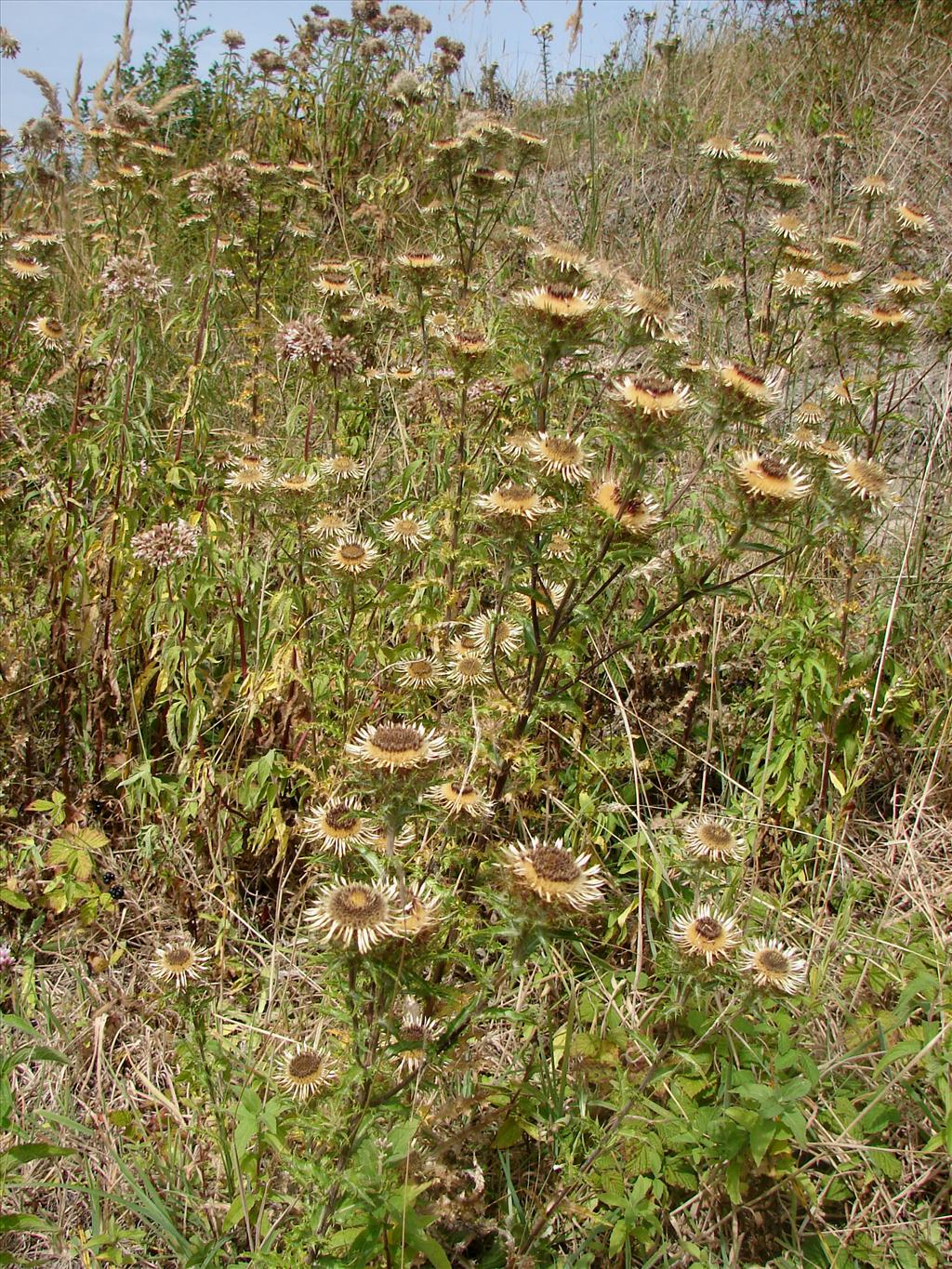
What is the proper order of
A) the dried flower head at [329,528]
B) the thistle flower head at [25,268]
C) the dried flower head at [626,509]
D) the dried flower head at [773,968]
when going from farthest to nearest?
1. the thistle flower head at [25,268]
2. the dried flower head at [329,528]
3. the dried flower head at [626,509]
4. the dried flower head at [773,968]

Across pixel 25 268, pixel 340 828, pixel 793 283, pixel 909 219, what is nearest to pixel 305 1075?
pixel 340 828

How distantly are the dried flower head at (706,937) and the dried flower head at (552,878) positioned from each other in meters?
0.32

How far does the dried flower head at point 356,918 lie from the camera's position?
133cm

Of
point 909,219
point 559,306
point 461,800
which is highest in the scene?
point 909,219

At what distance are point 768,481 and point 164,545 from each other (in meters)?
1.66

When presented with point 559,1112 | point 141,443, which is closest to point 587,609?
point 559,1112

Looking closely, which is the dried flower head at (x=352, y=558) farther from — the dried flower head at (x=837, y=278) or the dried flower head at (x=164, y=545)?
the dried flower head at (x=837, y=278)

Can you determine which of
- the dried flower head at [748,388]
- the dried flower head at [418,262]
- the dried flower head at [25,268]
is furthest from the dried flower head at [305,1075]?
the dried flower head at [25,268]

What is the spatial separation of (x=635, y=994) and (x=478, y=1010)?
64 cm

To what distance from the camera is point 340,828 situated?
1.61 metres

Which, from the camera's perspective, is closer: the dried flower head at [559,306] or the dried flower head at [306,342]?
the dried flower head at [559,306]

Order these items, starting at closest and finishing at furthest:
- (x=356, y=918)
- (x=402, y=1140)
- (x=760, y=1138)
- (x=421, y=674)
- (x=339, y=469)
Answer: (x=356, y=918)
(x=402, y=1140)
(x=760, y=1138)
(x=421, y=674)
(x=339, y=469)

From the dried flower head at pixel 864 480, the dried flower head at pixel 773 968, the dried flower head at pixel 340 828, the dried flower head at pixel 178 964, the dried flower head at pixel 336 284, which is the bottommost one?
the dried flower head at pixel 178 964

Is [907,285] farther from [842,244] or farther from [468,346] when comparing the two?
[468,346]
